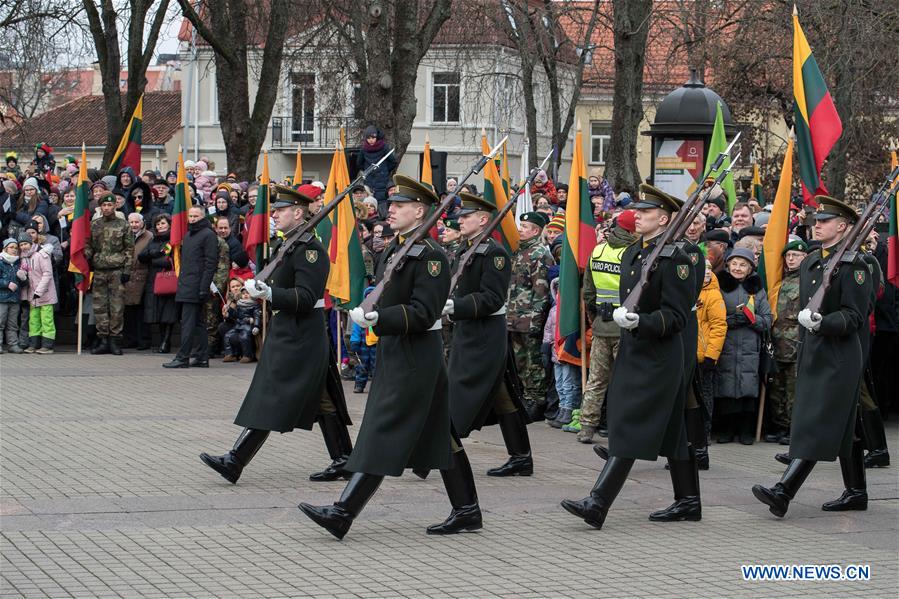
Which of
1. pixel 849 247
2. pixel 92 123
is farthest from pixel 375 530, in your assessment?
pixel 92 123

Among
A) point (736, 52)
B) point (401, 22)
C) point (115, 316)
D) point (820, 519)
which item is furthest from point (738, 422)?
point (736, 52)

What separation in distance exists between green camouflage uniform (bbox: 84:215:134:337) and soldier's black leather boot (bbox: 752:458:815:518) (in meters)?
10.8

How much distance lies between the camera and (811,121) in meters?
11.5

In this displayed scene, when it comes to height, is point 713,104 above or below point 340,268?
above

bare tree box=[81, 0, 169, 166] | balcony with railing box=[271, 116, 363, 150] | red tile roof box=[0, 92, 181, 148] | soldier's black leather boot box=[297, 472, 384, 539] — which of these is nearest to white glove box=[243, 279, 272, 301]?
soldier's black leather boot box=[297, 472, 384, 539]

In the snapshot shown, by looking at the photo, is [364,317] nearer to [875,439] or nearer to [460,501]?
[460,501]

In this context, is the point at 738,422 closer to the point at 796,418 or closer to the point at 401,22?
the point at 796,418

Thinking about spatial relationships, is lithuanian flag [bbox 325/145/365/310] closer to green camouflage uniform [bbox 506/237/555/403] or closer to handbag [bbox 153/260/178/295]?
green camouflage uniform [bbox 506/237/555/403]

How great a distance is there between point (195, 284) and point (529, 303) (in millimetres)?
5380

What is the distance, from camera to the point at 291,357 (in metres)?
9.55

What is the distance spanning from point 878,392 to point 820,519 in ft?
15.2

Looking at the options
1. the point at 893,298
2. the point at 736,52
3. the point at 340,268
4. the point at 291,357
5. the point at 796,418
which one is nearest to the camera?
the point at 796,418

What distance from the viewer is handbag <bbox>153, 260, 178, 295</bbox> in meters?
17.4

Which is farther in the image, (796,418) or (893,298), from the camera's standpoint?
(893,298)
